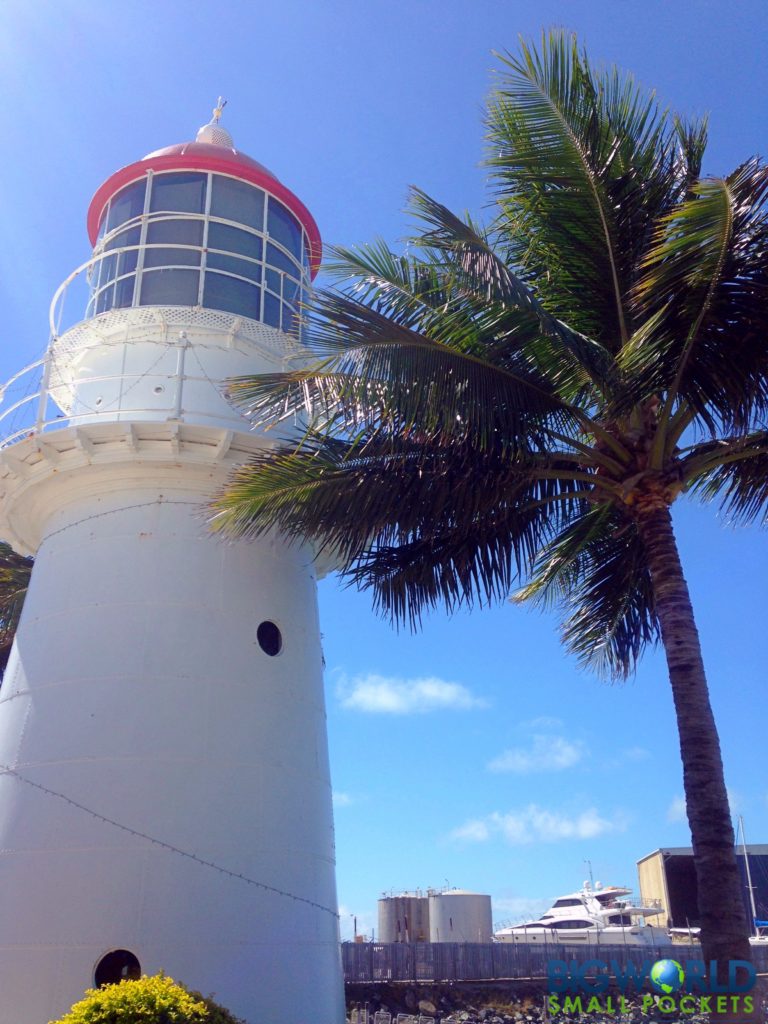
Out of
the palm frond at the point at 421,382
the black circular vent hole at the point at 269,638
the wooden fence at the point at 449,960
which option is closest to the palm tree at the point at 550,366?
the palm frond at the point at 421,382

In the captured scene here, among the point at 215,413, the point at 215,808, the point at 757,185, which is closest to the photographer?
the point at 757,185

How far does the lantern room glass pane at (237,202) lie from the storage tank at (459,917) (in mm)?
19091

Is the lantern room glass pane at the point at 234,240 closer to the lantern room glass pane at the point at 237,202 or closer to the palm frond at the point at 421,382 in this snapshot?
the lantern room glass pane at the point at 237,202

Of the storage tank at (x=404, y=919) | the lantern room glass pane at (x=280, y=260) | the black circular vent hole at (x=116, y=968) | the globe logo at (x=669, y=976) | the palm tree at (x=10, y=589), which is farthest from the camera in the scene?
the storage tank at (x=404, y=919)

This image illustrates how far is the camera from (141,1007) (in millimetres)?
6367

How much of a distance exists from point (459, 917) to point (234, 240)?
1921cm

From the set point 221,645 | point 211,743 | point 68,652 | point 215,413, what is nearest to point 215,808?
point 211,743

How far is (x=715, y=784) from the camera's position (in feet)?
24.0

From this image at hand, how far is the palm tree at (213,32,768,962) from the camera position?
8.12 m

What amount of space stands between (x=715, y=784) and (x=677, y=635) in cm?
128

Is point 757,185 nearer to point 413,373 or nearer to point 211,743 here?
point 413,373

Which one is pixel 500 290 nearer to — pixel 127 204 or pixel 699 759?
pixel 699 759

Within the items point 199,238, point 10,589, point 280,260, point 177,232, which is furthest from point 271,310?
point 10,589

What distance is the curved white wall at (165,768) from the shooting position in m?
8.90
